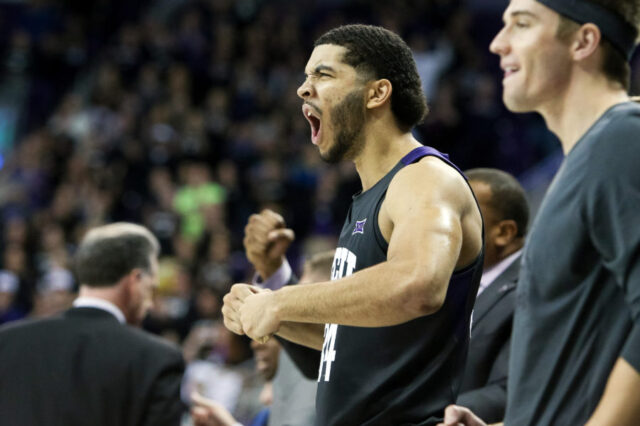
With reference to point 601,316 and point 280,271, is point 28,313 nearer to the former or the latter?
point 280,271

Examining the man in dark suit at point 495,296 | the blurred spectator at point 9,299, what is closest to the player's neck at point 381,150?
the man in dark suit at point 495,296

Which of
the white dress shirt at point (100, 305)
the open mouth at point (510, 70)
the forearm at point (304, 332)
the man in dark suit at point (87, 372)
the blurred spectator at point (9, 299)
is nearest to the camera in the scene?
the open mouth at point (510, 70)

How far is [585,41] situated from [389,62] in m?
0.90

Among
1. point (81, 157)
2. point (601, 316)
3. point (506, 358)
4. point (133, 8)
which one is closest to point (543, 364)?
point (601, 316)

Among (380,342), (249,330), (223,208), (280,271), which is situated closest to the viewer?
(249,330)

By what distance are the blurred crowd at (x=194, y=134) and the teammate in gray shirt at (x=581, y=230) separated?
6.04 m

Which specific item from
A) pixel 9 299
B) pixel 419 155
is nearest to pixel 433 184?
A: pixel 419 155

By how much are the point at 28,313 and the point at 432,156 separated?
7661mm

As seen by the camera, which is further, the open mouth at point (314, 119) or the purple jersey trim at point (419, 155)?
the open mouth at point (314, 119)

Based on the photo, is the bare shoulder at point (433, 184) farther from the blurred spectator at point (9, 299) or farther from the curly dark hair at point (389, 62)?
the blurred spectator at point (9, 299)

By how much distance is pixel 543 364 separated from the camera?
6.35 feet

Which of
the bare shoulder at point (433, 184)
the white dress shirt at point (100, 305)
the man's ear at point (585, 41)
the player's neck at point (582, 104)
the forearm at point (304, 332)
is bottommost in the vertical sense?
the white dress shirt at point (100, 305)

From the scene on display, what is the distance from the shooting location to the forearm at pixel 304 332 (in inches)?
120

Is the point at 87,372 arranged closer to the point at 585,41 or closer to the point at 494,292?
the point at 494,292
